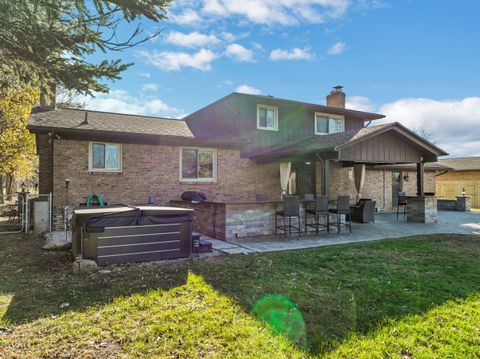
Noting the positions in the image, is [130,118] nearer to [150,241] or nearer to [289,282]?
[150,241]

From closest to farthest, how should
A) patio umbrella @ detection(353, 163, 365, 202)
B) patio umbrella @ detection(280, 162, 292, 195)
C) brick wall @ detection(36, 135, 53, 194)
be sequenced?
1. brick wall @ detection(36, 135, 53, 194)
2. patio umbrella @ detection(280, 162, 292, 195)
3. patio umbrella @ detection(353, 163, 365, 202)

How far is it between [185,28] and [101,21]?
5.66 metres

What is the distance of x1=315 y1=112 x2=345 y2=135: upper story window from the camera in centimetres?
1577

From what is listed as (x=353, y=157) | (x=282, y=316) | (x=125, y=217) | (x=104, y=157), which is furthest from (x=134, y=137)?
(x=282, y=316)

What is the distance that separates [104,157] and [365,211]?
1030cm

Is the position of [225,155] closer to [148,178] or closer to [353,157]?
[148,178]

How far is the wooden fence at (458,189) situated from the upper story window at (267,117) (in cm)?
1867

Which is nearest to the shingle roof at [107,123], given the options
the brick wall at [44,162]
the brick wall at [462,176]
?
the brick wall at [44,162]

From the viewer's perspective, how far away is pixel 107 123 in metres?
11.9

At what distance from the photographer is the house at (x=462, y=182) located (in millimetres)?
23609

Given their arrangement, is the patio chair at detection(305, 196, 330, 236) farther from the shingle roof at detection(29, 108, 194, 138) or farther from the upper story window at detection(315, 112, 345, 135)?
the upper story window at detection(315, 112, 345, 135)

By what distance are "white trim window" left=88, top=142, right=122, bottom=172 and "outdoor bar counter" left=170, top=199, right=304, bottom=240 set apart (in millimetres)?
3908

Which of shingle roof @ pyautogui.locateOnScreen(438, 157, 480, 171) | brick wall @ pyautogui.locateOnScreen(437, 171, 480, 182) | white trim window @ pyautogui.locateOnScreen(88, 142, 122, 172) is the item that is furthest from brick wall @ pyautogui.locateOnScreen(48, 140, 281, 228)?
brick wall @ pyautogui.locateOnScreen(437, 171, 480, 182)

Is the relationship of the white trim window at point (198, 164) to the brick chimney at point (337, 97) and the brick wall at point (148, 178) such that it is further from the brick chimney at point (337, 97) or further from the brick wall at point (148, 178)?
the brick chimney at point (337, 97)
